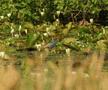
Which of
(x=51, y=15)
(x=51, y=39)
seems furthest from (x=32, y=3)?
(x=51, y=39)

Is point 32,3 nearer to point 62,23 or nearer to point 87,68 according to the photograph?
point 62,23

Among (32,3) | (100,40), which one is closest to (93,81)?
(100,40)

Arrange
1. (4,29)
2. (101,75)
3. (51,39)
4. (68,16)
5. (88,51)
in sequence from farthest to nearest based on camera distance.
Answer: (68,16), (4,29), (51,39), (88,51), (101,75)

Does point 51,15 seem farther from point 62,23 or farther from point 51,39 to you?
point 51,39

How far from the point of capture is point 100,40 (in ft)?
37.2

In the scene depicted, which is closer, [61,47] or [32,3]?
[61,47]

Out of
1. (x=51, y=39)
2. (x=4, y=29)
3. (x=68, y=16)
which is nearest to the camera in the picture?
(x=51, y=39)

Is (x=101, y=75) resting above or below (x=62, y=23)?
above

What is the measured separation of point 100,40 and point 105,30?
3.23 feet

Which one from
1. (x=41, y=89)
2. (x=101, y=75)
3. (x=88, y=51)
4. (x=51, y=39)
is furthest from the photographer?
(x=51, y=39)

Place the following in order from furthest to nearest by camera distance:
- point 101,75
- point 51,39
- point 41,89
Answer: point 51,39 → point 101,75 → point 41,89

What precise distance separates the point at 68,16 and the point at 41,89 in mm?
9903

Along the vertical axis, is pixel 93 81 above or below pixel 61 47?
above

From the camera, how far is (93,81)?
394 centimetres
